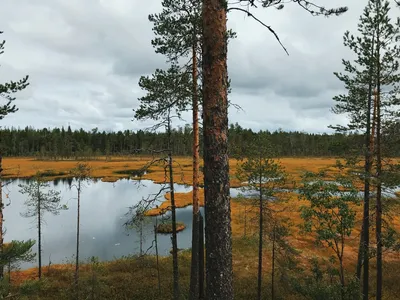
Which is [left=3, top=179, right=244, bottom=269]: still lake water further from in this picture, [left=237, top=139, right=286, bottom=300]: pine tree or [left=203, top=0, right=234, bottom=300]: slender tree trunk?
[left=203, top=0, right=234, bottom=300]: slender tree trunk

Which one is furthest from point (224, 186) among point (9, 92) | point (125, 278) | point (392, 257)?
point (392, 257)

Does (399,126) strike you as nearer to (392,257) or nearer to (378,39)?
(378,39)

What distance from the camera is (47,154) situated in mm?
124125

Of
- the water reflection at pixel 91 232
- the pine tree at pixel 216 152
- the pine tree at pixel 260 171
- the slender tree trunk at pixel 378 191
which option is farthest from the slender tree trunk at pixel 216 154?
the water reflection at pixel 91 232

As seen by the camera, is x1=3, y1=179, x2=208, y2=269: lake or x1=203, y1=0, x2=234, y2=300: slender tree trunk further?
x1=3, y1=179, x2=208, y2=269: lake

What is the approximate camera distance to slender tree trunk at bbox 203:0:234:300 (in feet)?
12.6

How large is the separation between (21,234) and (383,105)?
37.3m

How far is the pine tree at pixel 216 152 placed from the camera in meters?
3.84

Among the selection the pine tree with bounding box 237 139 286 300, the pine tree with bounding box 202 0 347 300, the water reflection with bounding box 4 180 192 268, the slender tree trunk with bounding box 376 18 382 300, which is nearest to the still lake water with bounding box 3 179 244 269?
the water reflection with bounding box 4 180 192 268

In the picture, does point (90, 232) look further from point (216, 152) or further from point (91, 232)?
point (216, 152)

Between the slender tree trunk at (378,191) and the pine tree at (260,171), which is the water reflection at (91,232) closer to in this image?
the pine tree at (260,171)

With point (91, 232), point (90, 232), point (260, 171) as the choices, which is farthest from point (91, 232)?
point (260, 171)

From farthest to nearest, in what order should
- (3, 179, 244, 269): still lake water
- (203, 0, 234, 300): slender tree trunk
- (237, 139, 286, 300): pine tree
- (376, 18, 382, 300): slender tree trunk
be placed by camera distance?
(3, 179, 244, 269): still lake water < (237, 139, 286, 300): pine tree < (376, 18, 382, 300): slender tree trunk < (203, 0, 234, 300): slender tree trunk

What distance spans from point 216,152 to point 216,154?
3 centimetres
